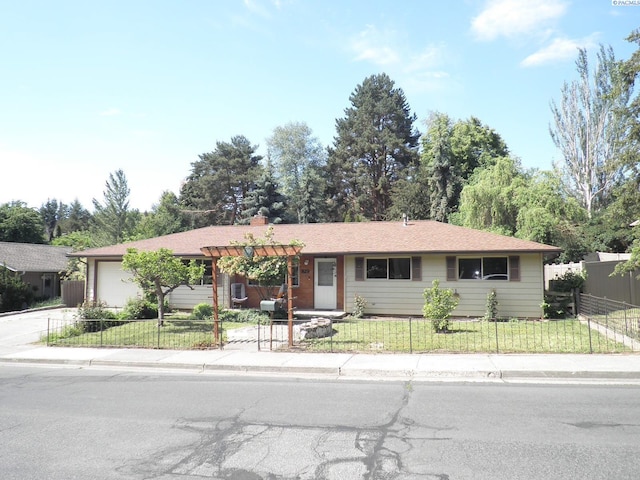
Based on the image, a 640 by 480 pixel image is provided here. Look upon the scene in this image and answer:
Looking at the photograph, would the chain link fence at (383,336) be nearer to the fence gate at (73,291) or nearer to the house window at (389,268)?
the house window at (389,268)

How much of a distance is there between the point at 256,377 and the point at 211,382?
3.18ft

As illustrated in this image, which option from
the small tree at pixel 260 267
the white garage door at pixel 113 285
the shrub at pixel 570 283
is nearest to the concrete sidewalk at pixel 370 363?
the small tree at pixel 260 267

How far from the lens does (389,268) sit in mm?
19859

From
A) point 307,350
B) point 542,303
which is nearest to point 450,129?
point 542,303

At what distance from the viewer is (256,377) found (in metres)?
10.3

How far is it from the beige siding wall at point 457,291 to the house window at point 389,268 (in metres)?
0.26

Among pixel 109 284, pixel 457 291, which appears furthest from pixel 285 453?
pixel 109 284

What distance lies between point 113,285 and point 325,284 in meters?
10.3

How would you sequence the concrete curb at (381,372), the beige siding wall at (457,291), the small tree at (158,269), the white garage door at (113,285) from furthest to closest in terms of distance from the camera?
the white garage door at (113,285)
the beige siding wall at (457,291)
the small tree at (158,269)
the concrete curb at (381,372)

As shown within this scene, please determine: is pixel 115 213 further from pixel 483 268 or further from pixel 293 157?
pixel 483 268

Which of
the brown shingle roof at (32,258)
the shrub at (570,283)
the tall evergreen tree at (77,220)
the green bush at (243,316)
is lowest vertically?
the green bush at (243,316)

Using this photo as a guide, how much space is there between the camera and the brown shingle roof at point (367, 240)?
18.7 m

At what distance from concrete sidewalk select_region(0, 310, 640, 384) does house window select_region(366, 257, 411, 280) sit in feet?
26.3

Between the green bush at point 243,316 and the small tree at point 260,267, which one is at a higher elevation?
the small tree at point 260,267
